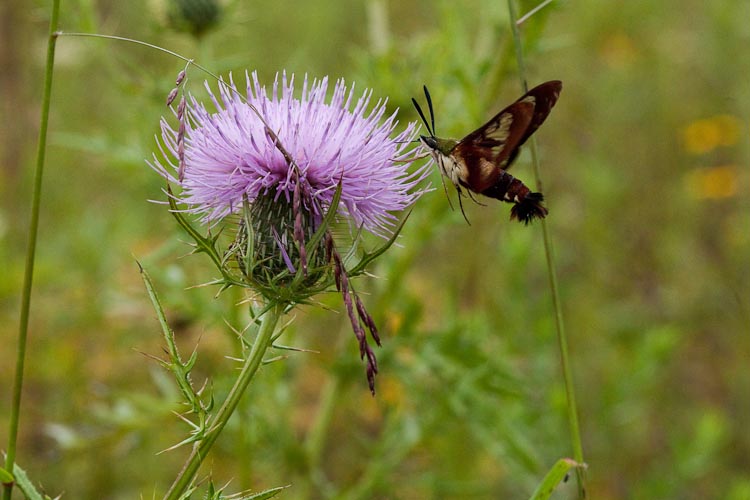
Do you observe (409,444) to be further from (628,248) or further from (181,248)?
(628,248)

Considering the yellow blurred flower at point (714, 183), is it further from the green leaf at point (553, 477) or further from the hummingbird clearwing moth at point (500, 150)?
the green leaf at point (553, 477)

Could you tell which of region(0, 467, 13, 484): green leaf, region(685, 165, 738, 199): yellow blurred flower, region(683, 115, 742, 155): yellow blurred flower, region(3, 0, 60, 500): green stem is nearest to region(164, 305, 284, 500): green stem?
region(0, 467, 13, 484): green leaf

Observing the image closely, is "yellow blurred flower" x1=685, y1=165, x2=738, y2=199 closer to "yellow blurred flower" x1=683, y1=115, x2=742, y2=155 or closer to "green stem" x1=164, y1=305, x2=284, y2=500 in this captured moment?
"yellow blurred flower" x1=683, y1=115, x2=742, y2=155

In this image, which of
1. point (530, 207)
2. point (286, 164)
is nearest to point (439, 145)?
→ point (530, 207)

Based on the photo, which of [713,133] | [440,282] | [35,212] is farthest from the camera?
[713,133]

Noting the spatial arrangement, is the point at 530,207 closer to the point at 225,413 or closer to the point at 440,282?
the point at 225,413
